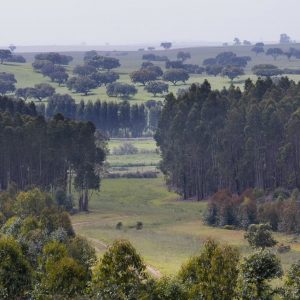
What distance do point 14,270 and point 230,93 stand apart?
8524cm

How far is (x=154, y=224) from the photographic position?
330 feet

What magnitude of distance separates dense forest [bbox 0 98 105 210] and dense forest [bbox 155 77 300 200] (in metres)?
16.4

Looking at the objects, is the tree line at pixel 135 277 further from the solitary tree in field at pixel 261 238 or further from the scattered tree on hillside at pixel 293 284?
the solitary tree in field at pixel 261 238

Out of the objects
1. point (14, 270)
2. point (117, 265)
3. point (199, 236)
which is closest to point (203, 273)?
point (117, 265)

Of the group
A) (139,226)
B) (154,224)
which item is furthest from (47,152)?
(139,226)

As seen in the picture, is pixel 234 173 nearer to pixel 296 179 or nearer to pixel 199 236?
pixel 296 179

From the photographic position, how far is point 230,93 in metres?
133

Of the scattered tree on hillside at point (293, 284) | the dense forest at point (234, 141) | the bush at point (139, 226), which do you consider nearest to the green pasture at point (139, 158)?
the dense forest at point (234, 141)

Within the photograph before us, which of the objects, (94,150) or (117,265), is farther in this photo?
(94,150)

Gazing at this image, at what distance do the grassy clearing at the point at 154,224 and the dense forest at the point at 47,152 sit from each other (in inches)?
247

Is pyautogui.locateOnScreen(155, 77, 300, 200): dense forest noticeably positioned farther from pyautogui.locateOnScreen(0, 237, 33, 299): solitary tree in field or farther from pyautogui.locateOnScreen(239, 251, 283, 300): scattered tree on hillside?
pyautogui.locateOnScreen(239, 251, 283, 300): scattered tree on hillside

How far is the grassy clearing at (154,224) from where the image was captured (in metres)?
79.1

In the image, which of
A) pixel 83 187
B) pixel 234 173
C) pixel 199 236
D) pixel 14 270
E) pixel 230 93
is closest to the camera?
pixel 14 270

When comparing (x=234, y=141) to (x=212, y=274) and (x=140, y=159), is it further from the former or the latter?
(x=212, y=274)
